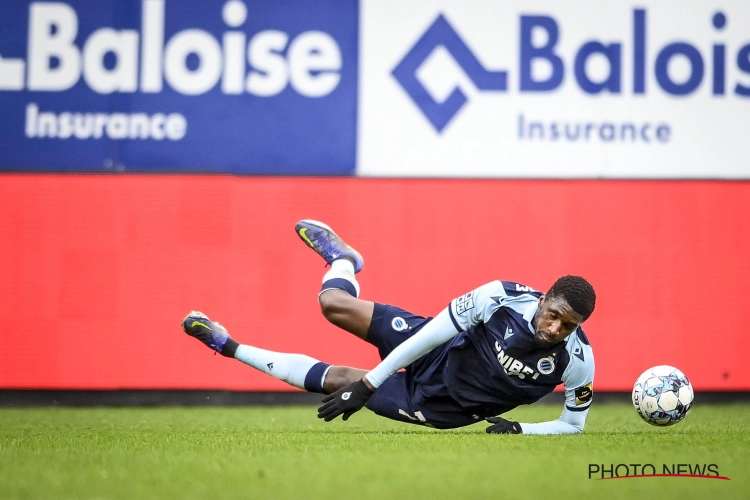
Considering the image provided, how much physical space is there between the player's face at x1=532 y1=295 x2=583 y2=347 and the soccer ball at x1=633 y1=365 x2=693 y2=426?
769 millimetres

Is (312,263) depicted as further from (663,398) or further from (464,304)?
(663,398)

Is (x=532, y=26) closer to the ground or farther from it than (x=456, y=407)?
farther from it

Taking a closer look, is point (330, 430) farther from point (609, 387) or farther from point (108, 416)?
point (609, 387)

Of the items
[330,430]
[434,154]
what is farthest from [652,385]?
[434,154]

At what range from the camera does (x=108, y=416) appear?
6699 millimetres

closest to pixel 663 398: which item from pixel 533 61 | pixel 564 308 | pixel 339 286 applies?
pixel 564 308

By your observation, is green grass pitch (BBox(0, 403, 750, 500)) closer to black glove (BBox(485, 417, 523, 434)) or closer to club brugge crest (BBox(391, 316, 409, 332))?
black glove (BBox(485, 417, 523, 434))

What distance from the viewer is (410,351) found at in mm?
4570

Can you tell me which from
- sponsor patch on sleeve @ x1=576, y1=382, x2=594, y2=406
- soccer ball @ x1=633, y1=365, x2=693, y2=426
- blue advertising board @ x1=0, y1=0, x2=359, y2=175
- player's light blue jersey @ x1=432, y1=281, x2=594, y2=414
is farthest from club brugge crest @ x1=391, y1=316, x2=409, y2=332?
blue advertising board @ x1=0, y1=0, x2=359, y2=175

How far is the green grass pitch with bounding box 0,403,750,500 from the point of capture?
10.5ft

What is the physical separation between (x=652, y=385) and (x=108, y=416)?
3.57 m

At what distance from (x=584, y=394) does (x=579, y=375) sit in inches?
5.5

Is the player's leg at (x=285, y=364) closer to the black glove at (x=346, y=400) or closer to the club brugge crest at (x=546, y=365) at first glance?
the black glove at (x=346, y=400)

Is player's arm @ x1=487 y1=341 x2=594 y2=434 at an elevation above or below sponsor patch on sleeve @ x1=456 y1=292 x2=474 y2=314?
below
